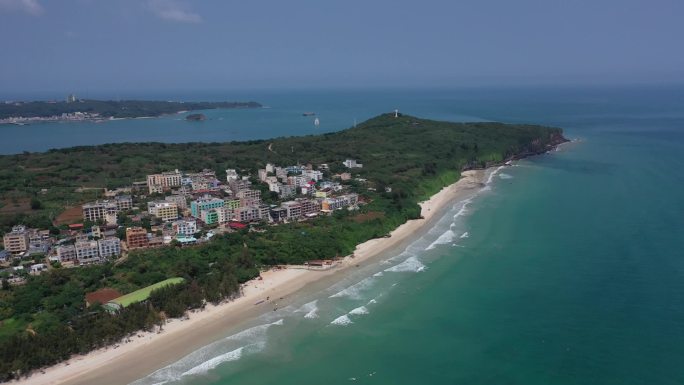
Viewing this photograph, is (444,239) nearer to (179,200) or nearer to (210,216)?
(210,216)

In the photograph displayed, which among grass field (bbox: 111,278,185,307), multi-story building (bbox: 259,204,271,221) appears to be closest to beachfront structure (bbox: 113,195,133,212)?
multi-story building (bbox: 259,204,271,221)

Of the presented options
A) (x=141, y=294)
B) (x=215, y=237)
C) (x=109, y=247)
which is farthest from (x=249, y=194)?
(x=141, y=294)

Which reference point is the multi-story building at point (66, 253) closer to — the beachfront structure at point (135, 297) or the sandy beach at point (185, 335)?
the beachfront structure at point (135, 297)

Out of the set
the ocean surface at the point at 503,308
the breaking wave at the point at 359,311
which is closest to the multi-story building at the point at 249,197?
the ocean surface at the point at 503,308

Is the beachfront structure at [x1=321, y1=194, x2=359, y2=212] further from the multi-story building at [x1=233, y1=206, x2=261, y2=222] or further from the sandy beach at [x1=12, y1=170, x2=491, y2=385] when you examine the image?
the sandy beach at [x1=12, y1=170, x2=491, y2=385]

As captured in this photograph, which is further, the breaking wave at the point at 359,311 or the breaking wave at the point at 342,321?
the breaking wave at the point at 359,311

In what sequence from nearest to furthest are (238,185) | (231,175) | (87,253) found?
(87,253), (238,185), (231,175)

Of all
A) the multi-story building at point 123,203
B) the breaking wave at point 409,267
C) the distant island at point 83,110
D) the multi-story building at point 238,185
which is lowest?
the breaking wave at point 409,267
